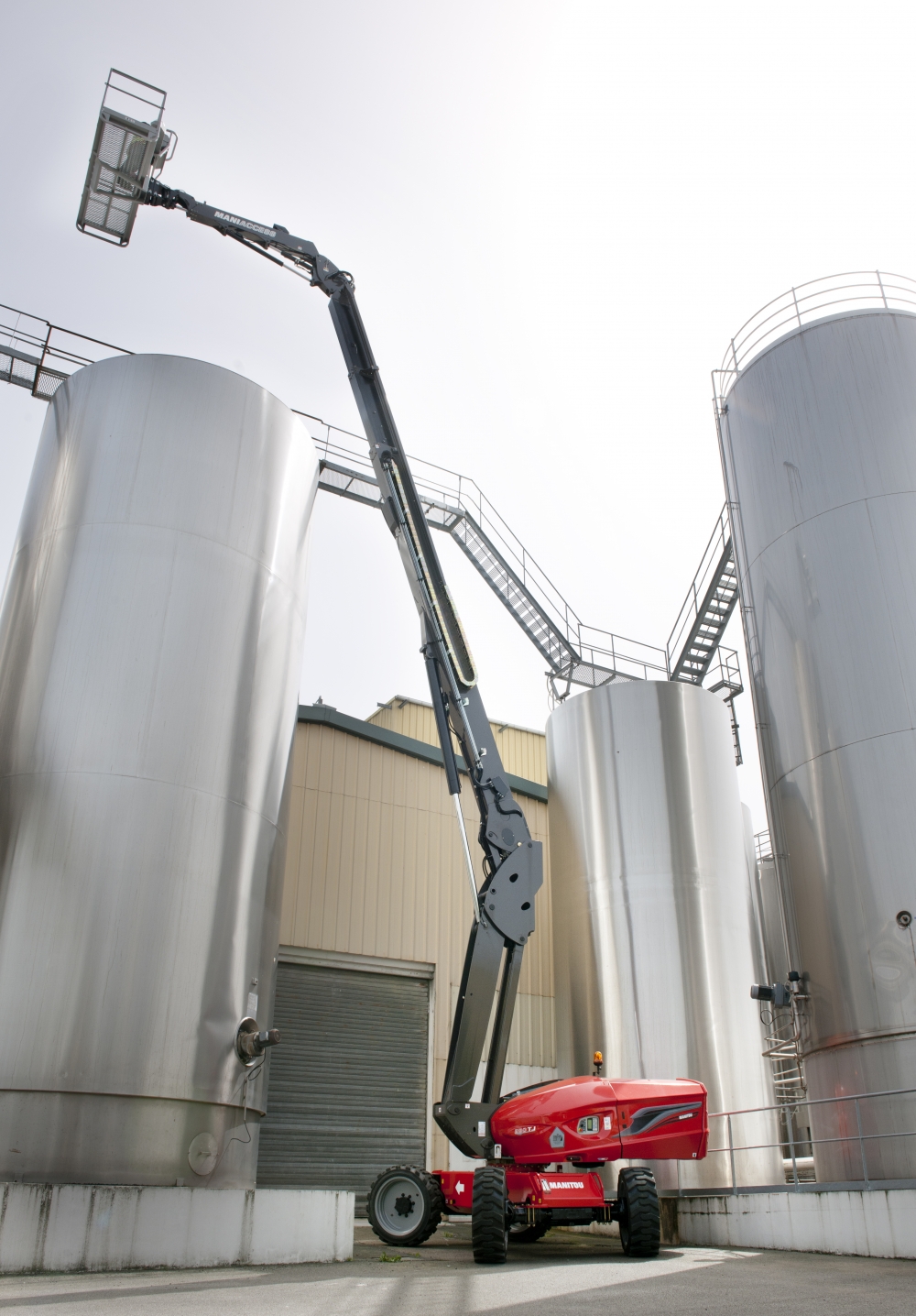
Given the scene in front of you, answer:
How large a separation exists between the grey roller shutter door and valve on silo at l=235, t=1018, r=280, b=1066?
4932 millimetres

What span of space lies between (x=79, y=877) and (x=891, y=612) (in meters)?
10.2

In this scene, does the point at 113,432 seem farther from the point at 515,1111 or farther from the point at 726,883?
the point at 726,883

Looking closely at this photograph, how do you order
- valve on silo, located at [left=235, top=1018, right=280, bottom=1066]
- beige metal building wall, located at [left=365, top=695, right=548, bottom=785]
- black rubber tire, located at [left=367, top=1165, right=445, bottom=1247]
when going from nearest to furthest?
1. valve on silo, located at [left=235, top=1018, right=280, bottom=1066]
2. black rubber tire, located at [left=367, top=1165, right=445, bottom=1247]
3. beige metal building wall, located at [left=365, top=695, right=548, bottom=785]

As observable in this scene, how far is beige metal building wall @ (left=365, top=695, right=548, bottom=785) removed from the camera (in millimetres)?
26125

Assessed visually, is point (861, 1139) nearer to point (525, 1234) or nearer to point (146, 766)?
point (525, 1234)

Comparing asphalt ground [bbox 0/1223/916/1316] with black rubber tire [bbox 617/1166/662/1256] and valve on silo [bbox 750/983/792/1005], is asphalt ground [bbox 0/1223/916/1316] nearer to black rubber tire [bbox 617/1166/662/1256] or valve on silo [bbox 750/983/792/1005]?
black rubber tire [bbox 617/1166/662/1256]

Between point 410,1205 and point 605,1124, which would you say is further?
point 410,1205

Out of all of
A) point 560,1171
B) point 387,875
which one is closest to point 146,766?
point 560,1171

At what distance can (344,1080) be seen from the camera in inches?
678

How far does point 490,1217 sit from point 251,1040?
338 centimetres

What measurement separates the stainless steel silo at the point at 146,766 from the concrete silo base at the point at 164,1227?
0.66 metres

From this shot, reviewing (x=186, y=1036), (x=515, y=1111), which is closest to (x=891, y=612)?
(x=515, y=1111)

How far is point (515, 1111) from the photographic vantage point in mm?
11977

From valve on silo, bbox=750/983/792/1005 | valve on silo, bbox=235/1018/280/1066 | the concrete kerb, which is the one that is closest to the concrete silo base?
valve on silo, bbox=235/1018/280/1066
